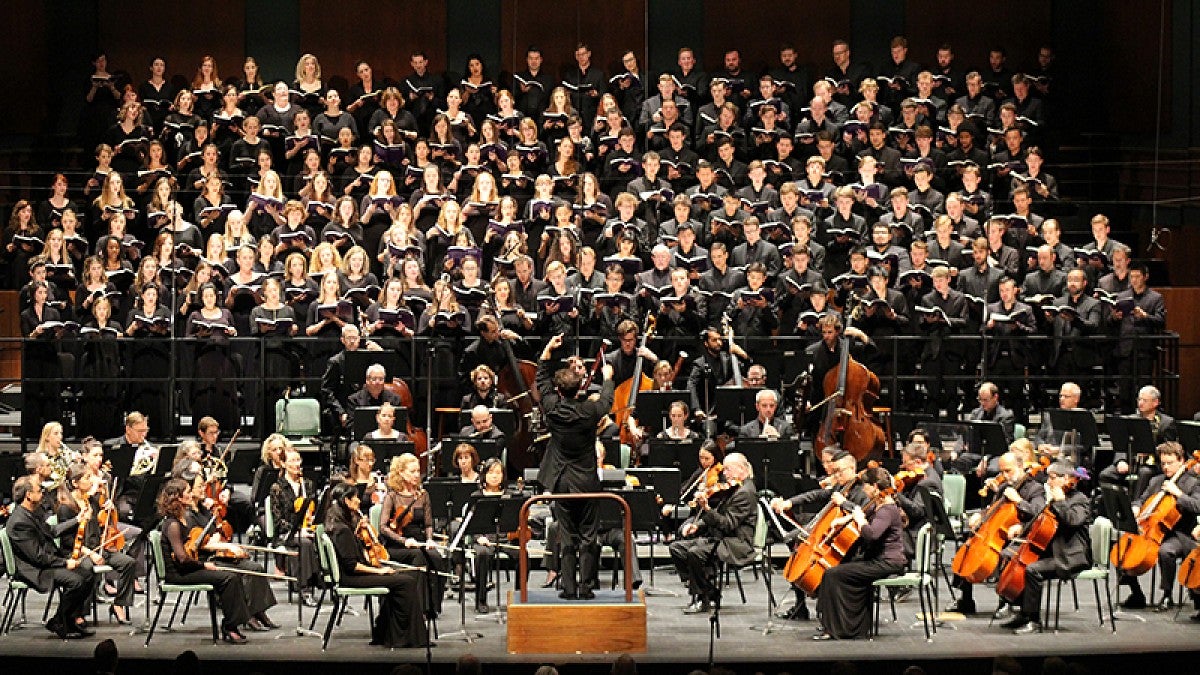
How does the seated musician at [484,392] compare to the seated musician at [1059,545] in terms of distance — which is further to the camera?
the seated musician at [484,392]

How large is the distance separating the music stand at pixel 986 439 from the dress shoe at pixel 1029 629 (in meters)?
1.84

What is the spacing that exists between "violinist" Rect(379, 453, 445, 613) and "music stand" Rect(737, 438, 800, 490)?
239cm

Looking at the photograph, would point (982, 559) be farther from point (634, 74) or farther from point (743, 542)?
point (634, 74)

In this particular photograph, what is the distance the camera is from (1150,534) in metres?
10.8

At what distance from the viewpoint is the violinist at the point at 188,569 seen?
10.0 meters

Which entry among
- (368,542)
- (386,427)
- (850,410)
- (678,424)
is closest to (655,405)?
(678,424)

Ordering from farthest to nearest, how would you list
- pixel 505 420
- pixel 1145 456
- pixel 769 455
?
1. pixel 505 420
2. pixel 1145 456
3. pixel 769 455

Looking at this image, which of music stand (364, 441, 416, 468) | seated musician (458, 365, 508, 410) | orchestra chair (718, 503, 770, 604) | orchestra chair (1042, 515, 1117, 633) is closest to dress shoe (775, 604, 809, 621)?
orchestra chair (718, 503, 770, 604)

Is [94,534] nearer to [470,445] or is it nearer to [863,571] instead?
[470,445]

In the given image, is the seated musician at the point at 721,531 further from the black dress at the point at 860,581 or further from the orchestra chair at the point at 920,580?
the orchestra chair at the point at 920,580

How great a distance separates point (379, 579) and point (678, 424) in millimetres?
3019

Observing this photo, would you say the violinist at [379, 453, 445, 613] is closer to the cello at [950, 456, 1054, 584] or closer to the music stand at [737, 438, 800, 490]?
the music stand at [737, 438, 800, 490]

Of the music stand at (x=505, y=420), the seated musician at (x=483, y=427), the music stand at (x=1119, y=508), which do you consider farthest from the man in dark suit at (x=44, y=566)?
the music stand at (x=1119, y=508)

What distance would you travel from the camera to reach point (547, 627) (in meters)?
9.66
